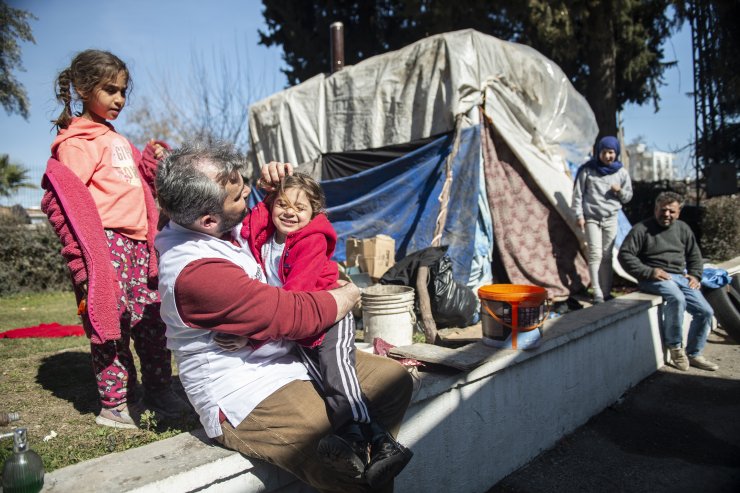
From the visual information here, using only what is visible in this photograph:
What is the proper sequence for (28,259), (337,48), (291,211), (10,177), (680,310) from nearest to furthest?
(291,211) < (680,310) < (337,48) < (28,259) < (10,177)

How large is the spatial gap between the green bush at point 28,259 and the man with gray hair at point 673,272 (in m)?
9.77

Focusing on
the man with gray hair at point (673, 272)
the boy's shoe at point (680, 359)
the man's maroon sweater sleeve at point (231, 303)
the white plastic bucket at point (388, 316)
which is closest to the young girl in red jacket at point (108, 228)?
the man's maroon sweater sleeve at point (231, 303)

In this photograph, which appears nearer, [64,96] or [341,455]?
[341,455]

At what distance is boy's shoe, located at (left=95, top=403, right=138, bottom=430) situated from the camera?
2.73 meters

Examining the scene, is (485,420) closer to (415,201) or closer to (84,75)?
(84,75)

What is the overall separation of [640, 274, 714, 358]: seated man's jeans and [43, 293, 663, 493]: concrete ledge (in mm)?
167

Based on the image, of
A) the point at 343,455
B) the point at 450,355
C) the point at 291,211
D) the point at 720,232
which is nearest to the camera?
the point at 343,455

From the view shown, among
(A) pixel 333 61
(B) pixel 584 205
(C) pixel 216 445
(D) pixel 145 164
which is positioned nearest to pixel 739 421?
(B) pixel 584 205

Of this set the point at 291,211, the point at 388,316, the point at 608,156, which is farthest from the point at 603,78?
the point at 291,211

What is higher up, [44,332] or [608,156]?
Answer: [608,156]

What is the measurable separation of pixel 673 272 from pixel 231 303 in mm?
4682

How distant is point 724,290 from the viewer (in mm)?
5352

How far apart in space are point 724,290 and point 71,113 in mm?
6023

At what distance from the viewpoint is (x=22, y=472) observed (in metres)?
1.56
